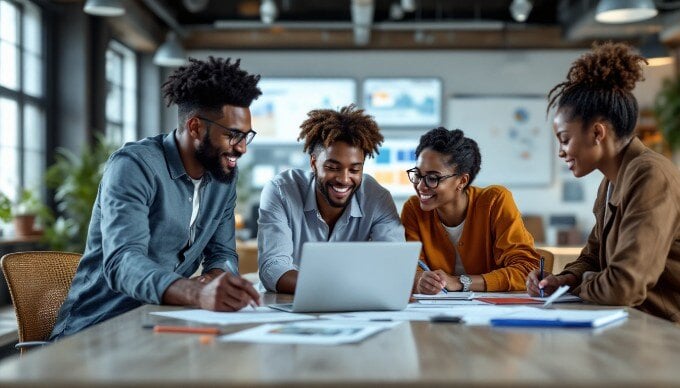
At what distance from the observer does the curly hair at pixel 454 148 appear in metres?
3.07

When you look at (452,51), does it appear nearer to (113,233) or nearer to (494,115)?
(494,115)

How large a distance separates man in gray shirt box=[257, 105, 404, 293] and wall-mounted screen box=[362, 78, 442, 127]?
7.12 m

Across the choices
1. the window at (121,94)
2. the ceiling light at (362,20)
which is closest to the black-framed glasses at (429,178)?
the ceiling light at (362,20)

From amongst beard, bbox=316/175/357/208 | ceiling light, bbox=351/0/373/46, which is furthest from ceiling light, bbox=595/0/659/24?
beard, bbox=316/175/357/208

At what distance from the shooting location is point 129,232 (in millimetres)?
2141

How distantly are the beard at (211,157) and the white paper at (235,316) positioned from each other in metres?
0.63

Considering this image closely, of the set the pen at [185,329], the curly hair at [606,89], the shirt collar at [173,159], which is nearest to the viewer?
the pen at [185,329]

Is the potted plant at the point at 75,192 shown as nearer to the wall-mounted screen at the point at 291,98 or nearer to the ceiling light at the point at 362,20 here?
the ceiling light at the point at 362,20

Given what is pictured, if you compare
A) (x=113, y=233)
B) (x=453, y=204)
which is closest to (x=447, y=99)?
(x=453, y=204)

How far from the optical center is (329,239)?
2.98 metres

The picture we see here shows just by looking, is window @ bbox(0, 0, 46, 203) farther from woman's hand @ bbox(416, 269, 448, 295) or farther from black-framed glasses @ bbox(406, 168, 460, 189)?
woman's hand @ bbox(416, 269, 448, 295)

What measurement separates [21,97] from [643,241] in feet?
19.7

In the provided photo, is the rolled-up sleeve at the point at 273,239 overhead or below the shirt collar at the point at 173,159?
below

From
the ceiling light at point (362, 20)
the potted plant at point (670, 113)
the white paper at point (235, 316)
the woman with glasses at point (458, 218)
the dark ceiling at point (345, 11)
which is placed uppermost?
the dark ceiling at point (345, 11)
